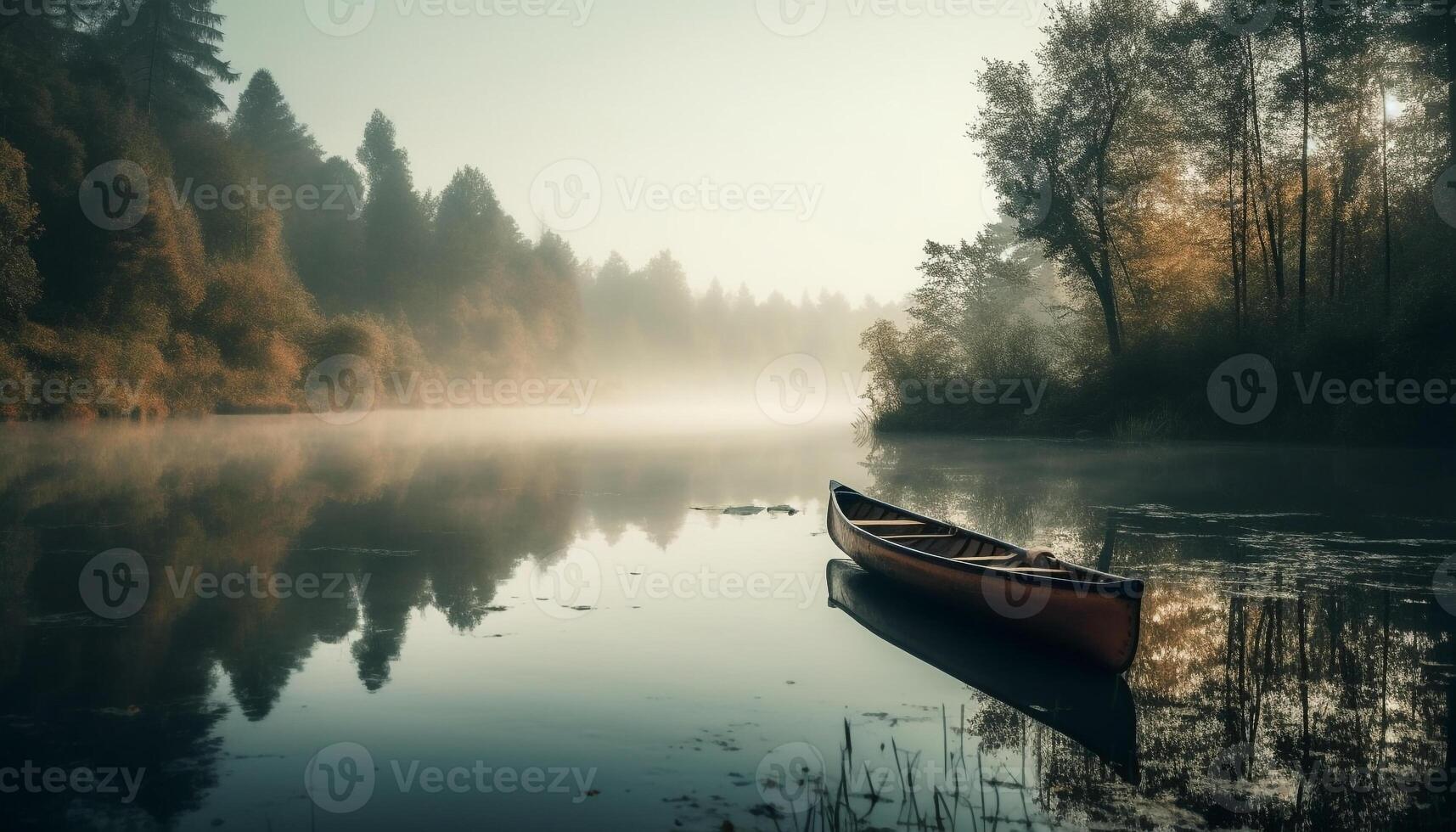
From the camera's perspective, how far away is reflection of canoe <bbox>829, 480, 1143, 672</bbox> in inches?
298

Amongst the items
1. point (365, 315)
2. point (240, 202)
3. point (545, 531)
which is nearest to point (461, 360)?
point (365, 315)

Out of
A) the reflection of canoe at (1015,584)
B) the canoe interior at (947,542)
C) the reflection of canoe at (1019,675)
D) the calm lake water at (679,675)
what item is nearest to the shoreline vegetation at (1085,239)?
the calm lake water at (679,675)

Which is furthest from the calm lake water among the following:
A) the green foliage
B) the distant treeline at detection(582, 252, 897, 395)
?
the distant treeline at detection(582, 252, 897, 395)

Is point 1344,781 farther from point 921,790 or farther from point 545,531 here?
point 545,531

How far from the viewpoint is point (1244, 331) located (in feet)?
98.7

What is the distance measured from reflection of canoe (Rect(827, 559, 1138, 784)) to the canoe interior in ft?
2.32

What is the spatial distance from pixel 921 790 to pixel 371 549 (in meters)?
10.4

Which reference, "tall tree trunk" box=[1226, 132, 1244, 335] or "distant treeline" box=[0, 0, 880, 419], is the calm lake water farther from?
"distant treeline" box=[0, 0, 880, 419]

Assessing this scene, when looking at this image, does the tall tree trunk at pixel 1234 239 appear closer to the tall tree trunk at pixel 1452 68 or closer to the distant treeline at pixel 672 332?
the tall tree trunk at pixel 1452 68

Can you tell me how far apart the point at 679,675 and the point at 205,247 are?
54.3m

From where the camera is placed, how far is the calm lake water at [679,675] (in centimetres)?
551

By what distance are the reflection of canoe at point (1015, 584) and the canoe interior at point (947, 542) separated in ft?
0.04

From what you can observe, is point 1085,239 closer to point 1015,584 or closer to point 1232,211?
point 1232,211

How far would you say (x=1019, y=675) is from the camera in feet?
26.1
